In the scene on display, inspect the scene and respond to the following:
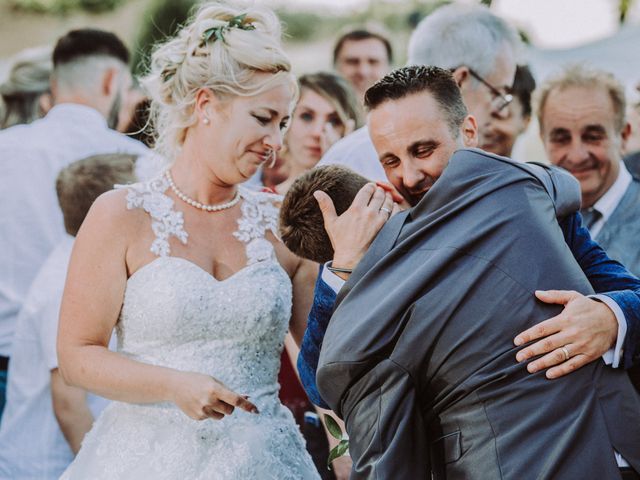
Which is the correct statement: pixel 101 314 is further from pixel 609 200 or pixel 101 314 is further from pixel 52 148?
pixel 52 148

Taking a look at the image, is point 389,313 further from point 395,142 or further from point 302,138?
point 302,138

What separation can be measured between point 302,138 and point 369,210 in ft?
8.98

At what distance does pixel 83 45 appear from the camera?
241 inches

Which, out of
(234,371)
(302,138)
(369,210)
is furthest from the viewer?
(302,138)

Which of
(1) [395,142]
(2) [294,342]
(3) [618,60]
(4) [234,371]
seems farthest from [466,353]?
(3) [618,60]

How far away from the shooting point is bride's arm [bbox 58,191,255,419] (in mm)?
3104

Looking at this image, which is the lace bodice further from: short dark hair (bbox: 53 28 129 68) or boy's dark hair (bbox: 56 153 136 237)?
short dark hair (bbox: 53 28 129 68)

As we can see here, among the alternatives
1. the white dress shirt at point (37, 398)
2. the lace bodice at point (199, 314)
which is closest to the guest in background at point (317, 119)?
the white dress shirt at point (37, 398)

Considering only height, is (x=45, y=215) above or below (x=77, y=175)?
below

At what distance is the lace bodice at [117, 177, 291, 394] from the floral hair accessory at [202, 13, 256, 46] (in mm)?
586

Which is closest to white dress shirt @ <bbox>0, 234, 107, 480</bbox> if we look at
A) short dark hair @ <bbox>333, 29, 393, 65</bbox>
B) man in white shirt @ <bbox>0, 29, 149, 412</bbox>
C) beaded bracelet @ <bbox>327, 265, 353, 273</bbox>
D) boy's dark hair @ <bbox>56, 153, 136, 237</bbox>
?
boy's dark hair @ <bbox>56, 153, 136, 237</bbox>

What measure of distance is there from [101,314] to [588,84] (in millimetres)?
2580

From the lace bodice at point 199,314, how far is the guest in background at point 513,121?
5.06 feet

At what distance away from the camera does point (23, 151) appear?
18.4 feet
